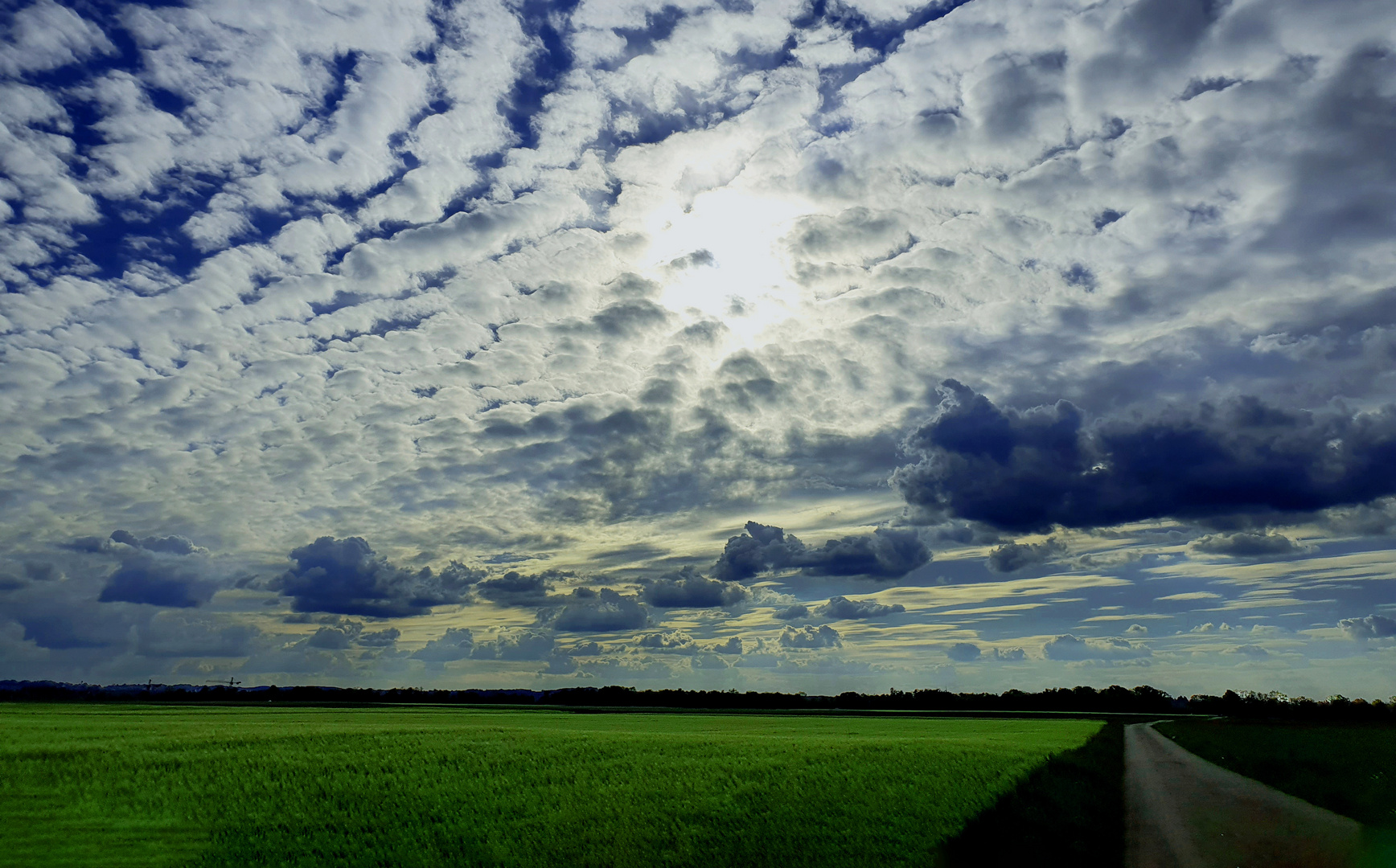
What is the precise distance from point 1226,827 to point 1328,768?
25643mm

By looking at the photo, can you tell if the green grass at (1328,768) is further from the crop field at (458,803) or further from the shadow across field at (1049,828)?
the crop field at (458,803)

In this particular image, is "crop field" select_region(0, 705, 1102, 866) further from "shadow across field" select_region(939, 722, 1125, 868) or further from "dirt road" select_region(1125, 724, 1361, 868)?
"dirt road" select_region(1125, 724, 1361, 868)

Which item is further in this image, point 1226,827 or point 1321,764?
point 1321,764

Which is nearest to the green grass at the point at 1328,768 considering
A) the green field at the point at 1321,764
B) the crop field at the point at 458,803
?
the green field at the point at 1321,764

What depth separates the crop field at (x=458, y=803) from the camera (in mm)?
16656

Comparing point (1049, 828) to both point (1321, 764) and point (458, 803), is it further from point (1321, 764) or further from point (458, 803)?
point (1321, 764)

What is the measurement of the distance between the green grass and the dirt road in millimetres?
685

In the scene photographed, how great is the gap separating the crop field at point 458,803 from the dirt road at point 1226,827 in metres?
4.67

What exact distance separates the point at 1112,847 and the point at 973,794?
7202 mm

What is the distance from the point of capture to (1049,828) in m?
21.6

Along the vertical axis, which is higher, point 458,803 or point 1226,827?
point 458,803

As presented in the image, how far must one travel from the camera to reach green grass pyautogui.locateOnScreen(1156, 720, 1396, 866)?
23791mm

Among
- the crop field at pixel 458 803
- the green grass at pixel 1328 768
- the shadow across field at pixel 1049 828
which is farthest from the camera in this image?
the green grass at pixel 1328 768

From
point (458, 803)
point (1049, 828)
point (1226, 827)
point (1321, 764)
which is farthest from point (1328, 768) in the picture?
point (458, 803)
